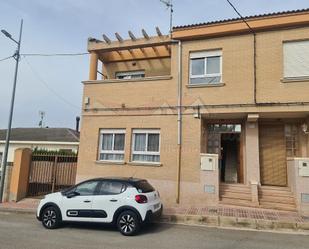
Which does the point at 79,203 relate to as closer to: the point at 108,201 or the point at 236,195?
the point at 108,201

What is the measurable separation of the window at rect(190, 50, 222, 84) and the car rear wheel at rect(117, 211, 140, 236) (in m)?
6.95

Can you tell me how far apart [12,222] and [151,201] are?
5.12m

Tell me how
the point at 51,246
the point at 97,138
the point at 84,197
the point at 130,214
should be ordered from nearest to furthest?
the point at 51,246
the point at 130,214
the point at 84,197
the point at 97,138

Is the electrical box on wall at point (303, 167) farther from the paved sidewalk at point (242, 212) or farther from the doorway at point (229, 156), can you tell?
the doorway at point (229, 156)

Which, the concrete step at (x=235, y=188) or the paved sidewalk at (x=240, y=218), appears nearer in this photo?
the paved sidewalk at (x=240, y=218)

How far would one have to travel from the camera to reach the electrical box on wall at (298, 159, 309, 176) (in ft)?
35.5

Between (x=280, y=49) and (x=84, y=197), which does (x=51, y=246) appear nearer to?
(x=84, y=197)

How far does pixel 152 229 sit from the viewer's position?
9.15 metres


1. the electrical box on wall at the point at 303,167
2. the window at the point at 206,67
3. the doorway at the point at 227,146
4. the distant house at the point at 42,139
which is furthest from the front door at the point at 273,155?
the distant house at the point at 42,139

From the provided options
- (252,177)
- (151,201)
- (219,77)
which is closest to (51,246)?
(151,201)

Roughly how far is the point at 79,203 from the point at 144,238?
2.39m

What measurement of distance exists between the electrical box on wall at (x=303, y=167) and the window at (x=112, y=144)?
24.6ft

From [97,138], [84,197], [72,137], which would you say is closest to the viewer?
[84,197]

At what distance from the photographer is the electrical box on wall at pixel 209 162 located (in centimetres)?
1207
